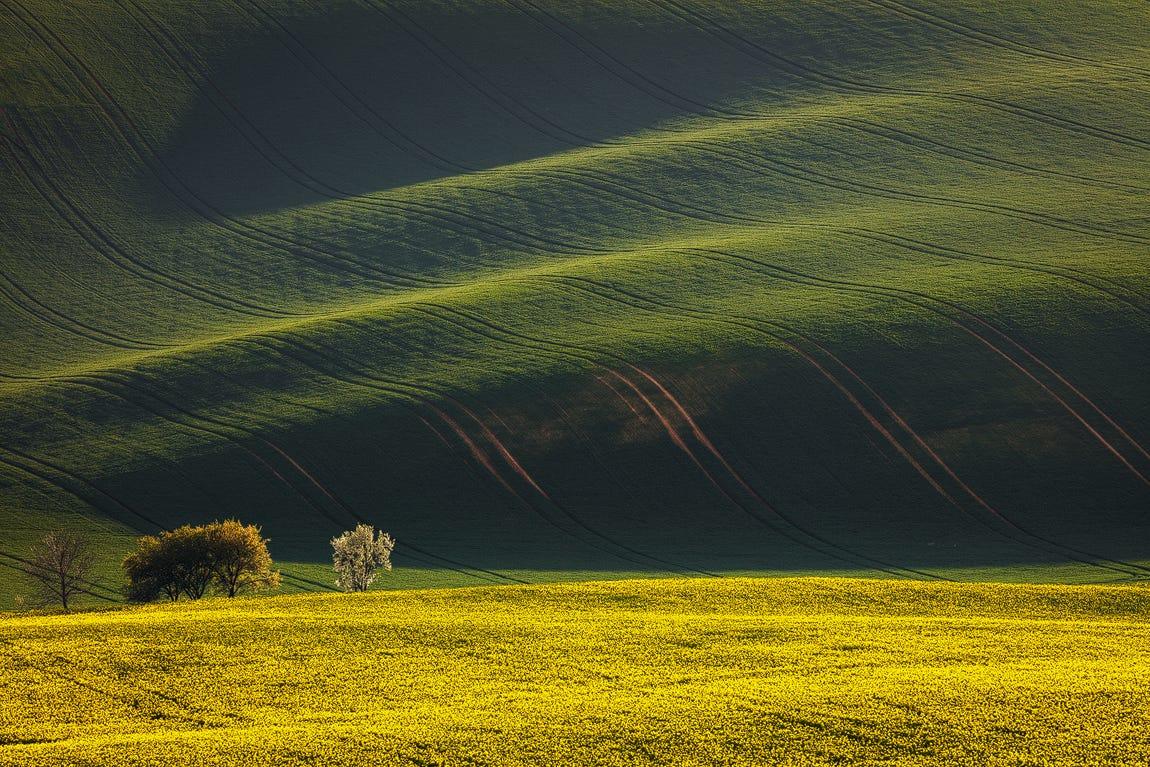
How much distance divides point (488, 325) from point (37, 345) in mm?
25585

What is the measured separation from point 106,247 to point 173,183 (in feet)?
31.4

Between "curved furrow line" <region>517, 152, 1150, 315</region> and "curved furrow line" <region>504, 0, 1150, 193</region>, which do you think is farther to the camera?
"curved furrow line" <region>504, 0, 1150, 193</region>

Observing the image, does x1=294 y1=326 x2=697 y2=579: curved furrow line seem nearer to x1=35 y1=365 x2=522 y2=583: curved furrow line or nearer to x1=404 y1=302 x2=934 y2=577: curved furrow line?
x1=35 y1=365 x2=522 y2=583: curved furrow line

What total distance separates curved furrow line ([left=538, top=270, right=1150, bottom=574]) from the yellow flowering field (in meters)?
14.0

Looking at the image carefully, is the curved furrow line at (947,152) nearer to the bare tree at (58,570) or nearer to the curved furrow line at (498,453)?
the curved furrow line at (498,453)

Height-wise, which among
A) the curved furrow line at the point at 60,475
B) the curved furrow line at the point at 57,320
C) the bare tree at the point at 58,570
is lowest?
the bare tree at the point at 58,570

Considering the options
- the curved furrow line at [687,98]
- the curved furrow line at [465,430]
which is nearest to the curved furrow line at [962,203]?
the curved furrow line at [687,98]

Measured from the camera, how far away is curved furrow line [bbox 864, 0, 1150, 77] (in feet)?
291

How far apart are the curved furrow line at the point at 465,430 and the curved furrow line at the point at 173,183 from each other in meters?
9.89

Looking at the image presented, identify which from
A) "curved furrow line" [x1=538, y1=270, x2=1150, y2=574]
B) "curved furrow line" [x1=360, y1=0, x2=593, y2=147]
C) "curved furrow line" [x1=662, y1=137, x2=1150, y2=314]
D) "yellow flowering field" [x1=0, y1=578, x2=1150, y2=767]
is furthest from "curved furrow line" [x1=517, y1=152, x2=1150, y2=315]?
"yellow flowering field" [x1=0, y1=578, x2=1150, y2=767]

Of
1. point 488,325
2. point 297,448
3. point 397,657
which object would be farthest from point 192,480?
point 397,657

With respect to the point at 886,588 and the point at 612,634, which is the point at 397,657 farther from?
the point at 886,588

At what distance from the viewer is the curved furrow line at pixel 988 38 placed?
88.8 m

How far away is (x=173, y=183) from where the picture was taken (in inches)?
3356
